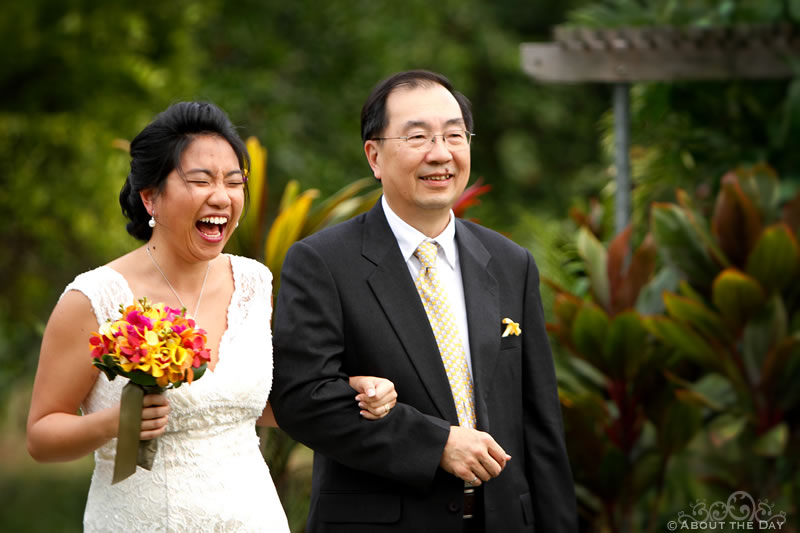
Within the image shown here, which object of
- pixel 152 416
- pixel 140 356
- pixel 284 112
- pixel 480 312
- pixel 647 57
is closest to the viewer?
pixel 140 356

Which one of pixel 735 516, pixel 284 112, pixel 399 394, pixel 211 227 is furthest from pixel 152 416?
pixel 284 112

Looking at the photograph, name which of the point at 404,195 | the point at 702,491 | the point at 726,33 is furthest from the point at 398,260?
the point at 726,33

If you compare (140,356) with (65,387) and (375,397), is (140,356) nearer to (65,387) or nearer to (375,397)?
(65,387)

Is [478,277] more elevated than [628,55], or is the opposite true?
[628,55]

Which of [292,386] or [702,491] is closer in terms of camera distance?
[292,386]

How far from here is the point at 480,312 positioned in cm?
271

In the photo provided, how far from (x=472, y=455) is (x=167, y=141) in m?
1.09

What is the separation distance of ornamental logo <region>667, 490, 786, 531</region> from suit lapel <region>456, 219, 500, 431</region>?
248 centimetres

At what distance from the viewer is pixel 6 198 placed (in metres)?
7.98

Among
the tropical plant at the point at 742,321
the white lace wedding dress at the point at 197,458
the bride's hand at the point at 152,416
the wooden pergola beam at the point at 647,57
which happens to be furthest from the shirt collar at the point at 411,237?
the wooden pergola beam at the point at 647,57

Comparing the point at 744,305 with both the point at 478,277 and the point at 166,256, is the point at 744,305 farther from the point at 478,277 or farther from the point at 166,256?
the point at 166,256

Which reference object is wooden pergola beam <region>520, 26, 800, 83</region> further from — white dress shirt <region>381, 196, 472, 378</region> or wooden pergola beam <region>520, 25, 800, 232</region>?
white dress shirt <region>381, 196, 472, 378</region>

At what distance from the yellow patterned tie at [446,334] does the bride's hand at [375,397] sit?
20 centimetres

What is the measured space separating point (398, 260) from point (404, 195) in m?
0.18
